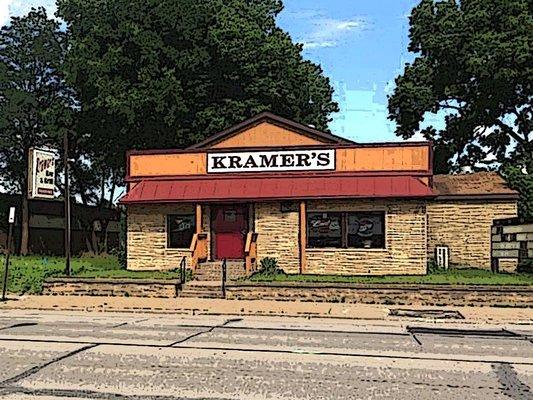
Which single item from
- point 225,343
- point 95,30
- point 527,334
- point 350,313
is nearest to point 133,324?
point 225,343

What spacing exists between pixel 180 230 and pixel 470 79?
71.2 ft

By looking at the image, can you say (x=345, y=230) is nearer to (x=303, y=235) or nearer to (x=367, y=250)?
(x=367, y=250)

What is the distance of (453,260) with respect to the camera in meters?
27.0

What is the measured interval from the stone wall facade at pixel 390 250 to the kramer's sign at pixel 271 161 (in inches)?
56.5

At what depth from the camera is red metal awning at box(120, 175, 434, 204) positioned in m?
23.8

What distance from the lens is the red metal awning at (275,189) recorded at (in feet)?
78.1

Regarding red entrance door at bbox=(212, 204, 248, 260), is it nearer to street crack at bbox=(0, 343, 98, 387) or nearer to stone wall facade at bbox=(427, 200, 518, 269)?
stone wall facade at bbox=(427, 200, 518, 269)

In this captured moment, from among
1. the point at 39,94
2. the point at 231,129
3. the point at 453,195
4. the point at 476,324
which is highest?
the point at 39,94

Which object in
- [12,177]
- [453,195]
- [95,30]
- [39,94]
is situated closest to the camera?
[453,195]

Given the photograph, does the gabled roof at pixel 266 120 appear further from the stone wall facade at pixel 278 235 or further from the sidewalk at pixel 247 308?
the sidewalk at pixel 247 308

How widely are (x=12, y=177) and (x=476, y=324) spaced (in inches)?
1531

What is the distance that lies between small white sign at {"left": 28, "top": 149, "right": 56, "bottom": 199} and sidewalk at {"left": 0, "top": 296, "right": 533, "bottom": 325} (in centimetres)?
518

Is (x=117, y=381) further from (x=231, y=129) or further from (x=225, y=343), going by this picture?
(x=231, y=129)

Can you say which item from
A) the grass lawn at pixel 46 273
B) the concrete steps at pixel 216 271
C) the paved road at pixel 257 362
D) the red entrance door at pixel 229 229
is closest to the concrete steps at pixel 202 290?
the grass lawn at pixel 46 273
